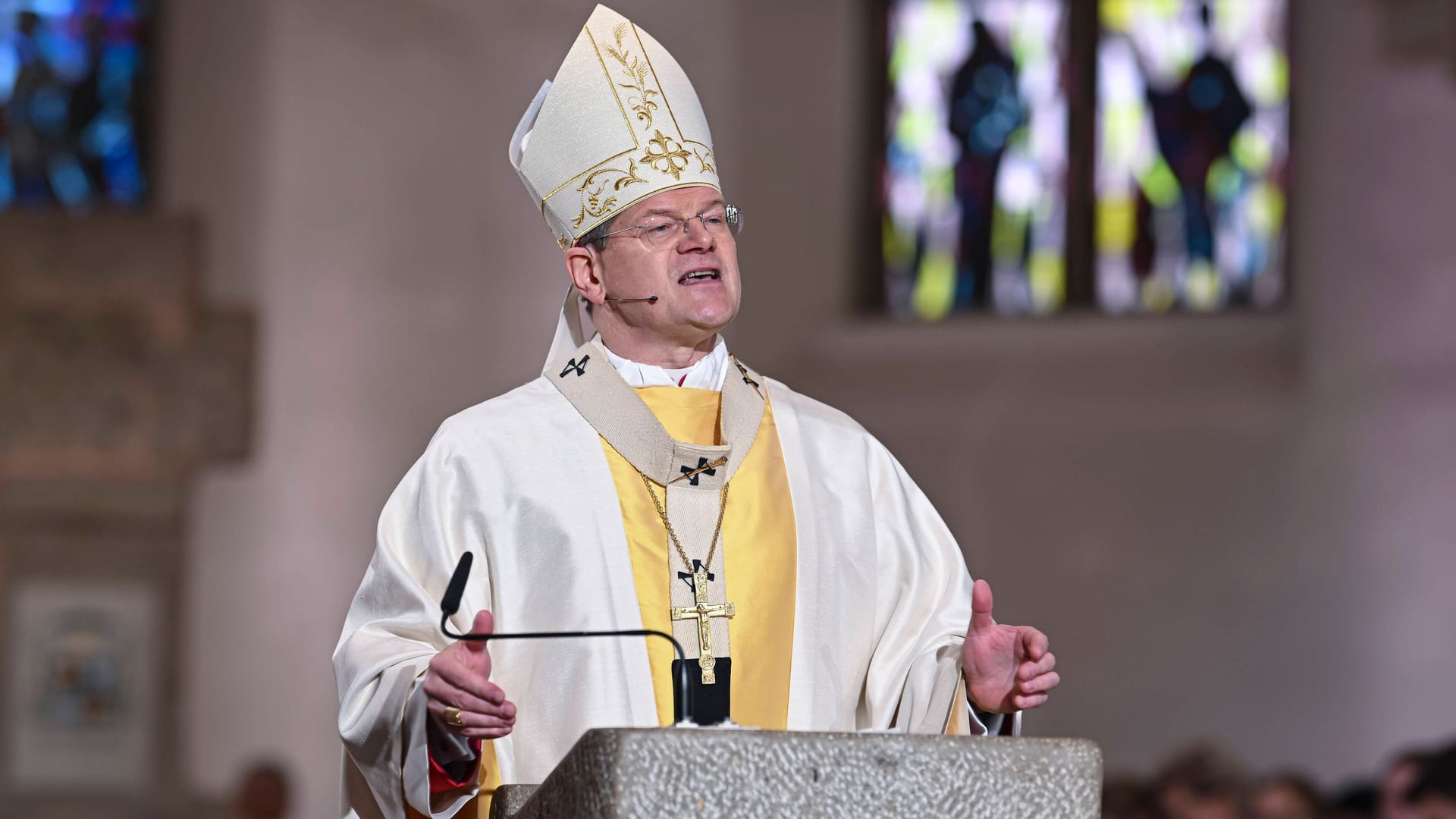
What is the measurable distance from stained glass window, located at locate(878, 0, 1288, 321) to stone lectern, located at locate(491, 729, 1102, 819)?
6728 mm

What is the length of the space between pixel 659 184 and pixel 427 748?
41.5 inches

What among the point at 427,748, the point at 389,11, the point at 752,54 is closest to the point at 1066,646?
the point at 752,54

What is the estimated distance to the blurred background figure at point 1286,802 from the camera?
6699 mm

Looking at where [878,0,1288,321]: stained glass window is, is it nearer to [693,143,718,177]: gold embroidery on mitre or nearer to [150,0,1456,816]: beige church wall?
[150,0,1456,816]: beige church wall

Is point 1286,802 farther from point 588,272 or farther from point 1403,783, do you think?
point 588,272

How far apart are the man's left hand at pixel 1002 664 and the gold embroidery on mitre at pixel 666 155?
93cm

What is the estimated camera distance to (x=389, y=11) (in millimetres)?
9703

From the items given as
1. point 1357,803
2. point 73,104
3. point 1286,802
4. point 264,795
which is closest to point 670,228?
point 1286,802

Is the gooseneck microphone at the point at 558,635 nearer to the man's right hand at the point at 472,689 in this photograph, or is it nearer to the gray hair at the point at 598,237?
the man's right hand at the point at 472,689

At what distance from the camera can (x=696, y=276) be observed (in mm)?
3230

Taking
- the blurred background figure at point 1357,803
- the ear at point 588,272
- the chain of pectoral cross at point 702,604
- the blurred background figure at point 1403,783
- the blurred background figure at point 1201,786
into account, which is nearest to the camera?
the chain of pectoral cross at point 702,604

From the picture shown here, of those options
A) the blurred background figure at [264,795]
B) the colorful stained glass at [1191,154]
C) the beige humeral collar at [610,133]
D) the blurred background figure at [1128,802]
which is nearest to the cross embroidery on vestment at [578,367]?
the beige humeral collar at [610,133]

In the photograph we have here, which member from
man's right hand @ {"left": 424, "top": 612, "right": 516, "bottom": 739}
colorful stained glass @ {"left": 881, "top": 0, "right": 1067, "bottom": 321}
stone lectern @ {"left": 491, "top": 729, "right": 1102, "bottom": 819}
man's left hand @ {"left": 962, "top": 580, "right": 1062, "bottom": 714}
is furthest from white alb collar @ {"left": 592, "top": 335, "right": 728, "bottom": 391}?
colorful stained glass @ {"left": 881, "top": 0, "right": 1067, "bottom": 321}

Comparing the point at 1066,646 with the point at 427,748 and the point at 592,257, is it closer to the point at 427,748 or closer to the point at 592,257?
the point at 592,257
